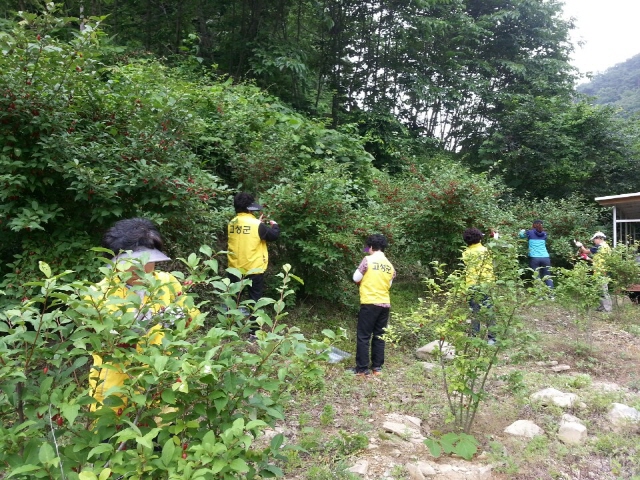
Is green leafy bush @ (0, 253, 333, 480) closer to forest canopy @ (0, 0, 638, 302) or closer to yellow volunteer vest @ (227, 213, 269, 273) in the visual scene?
forest canopy @ (0, 0, 638, 302)

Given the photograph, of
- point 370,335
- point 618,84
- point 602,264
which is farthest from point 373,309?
point 618,84

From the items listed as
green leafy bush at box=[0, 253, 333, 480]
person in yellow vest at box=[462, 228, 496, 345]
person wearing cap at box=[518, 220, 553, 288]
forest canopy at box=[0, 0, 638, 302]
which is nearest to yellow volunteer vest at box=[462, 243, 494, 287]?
person in yellow vest at box=[462, 228, 496, 345]

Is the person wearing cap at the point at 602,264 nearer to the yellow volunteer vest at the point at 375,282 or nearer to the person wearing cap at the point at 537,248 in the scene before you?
the person wearing cap at the point at 537,248

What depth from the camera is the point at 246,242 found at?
484cm

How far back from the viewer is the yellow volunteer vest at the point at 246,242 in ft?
15.9

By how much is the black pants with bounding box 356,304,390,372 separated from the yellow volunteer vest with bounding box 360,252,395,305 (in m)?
0.09

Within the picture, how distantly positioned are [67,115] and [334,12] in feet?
37.8

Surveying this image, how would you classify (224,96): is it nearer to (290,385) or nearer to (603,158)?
(290,385)

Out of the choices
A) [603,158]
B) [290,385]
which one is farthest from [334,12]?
[290,385]

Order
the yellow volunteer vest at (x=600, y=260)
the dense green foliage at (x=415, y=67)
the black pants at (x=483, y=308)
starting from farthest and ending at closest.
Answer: the dense green foliage at (x=415, y=67) < the yellow volunteer vest at (x=600, y=260) < the black pants at (x=483, y=308)

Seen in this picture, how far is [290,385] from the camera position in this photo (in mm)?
1770

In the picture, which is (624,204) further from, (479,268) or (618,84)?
(618,84)

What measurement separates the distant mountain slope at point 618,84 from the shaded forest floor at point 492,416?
130 feet

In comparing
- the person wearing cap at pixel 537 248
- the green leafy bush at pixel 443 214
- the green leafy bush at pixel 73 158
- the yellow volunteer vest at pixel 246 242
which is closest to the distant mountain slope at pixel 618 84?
the person wearing cap at pixel 537 248
